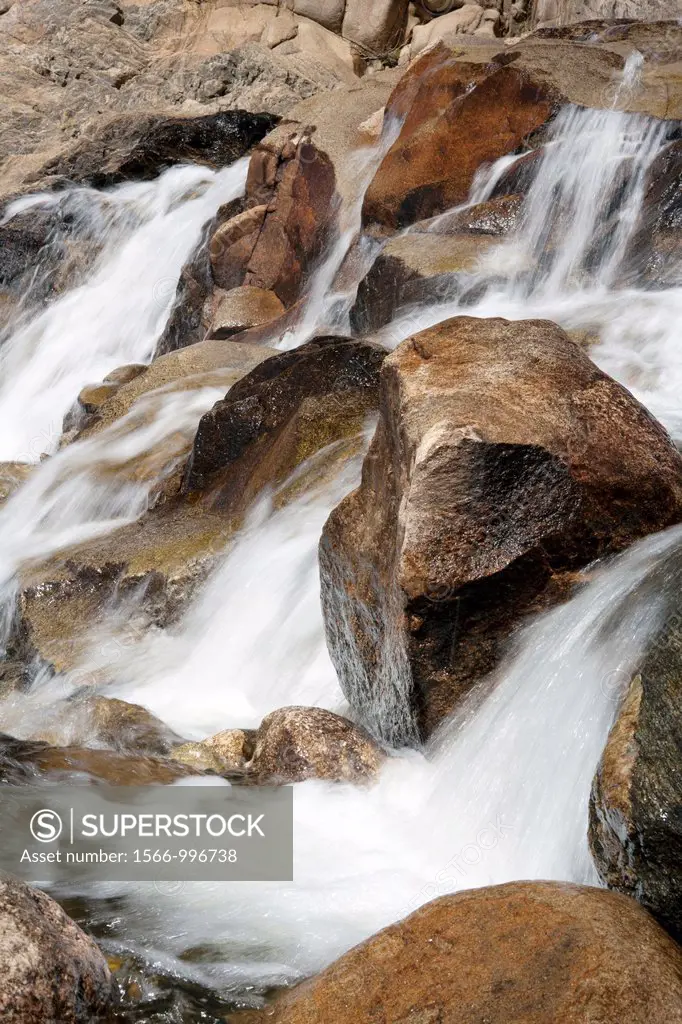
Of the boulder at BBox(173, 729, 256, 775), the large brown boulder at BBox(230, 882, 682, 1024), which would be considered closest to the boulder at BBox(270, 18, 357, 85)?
the boulder at BBox(173, 729, 256, 775)

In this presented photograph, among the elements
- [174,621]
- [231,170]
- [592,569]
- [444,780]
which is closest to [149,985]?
[444,780]

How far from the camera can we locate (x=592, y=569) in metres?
4.88

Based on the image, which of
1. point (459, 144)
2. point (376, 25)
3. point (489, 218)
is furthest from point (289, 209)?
point (376, 25)

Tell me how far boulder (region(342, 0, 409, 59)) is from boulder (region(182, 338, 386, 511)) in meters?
16.2

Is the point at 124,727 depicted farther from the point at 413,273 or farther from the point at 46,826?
the point at 413,273

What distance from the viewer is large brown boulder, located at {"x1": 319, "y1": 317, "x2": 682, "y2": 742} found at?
15.0 ft

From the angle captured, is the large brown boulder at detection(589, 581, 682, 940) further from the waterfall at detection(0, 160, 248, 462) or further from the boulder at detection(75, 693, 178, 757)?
the waterfall at detection(0, 160, 248, 462)

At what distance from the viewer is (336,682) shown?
232 inches

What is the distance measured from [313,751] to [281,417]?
11.4 feet

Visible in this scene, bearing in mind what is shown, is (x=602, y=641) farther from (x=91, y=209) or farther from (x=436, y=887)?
(x=91, y=209)

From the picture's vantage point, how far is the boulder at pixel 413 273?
10398 millimetres

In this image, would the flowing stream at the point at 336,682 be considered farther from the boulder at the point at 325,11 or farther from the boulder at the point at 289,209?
the boulder at the point at 325,11

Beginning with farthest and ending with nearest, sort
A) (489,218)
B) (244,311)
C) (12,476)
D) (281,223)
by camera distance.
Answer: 1. (281,223)
2. (244,311)
3. (489,218)
4. (12,476)

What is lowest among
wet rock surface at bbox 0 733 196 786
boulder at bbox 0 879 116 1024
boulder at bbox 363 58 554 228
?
wet rock surface at bbox 0 733 196 786
